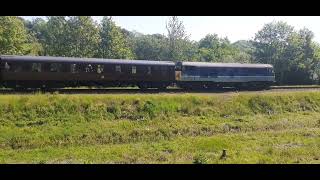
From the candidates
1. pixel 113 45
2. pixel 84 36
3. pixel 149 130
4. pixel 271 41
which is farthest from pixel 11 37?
pixel 271 41

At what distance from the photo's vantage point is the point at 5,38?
4703 cm

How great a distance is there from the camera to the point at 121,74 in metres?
33.3

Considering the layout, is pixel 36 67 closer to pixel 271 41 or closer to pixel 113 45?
pixel 113 45

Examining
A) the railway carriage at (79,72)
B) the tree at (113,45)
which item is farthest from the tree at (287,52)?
the railway carriage at (79,72)

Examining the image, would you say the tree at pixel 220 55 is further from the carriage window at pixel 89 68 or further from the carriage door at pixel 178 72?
the carriage window at pixel 89 68

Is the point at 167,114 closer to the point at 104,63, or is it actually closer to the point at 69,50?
the point at 104,63

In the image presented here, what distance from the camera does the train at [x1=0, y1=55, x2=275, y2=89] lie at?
29.2 meters

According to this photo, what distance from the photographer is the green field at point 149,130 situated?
20.2 m

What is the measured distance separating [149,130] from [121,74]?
31.9 ft

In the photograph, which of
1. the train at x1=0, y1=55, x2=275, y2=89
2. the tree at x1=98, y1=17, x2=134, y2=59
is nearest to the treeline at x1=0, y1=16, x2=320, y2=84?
the tree at x1=98, y1=17, x2=134, y2=59

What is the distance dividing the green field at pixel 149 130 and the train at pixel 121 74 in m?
5.18

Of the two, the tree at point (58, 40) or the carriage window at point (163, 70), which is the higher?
the tree at point (58, 40)
